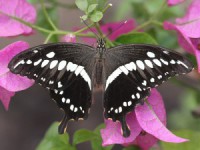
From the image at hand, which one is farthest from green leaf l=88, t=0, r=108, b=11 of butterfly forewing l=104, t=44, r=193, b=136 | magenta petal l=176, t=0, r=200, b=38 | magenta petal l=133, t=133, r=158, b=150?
magenta petal l=133, t=133, r=158, b=150

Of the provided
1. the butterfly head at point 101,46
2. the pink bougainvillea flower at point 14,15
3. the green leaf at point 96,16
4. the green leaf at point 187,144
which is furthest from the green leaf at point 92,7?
the green leaf at point 187,144

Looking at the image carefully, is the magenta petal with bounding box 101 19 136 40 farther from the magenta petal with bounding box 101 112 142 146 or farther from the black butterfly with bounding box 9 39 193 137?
the magenta petal with bounding box 101 112 142 146

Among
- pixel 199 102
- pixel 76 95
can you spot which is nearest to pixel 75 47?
pixel 76 95

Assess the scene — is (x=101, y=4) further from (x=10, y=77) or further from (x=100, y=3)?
(x=10, y=77)

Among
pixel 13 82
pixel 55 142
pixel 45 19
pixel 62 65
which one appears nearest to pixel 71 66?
pixel 62 65

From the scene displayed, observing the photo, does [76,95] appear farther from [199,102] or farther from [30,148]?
[30,148]
